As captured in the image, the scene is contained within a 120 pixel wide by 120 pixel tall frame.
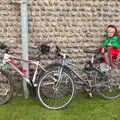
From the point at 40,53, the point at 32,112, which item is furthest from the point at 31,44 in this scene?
the point at 32,112

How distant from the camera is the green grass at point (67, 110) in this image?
5.52 metres

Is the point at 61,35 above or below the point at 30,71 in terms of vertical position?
above

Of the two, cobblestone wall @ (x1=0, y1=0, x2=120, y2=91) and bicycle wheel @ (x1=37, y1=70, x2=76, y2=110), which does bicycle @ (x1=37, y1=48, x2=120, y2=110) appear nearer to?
bicycle wheel @ (x1=37, y1=70, x2=76, y2=110)

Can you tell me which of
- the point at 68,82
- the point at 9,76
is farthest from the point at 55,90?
the point at 9,76

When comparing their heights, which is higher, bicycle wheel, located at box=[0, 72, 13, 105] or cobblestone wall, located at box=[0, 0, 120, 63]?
Answer: cobblestone wall, located at box=[0, 0, 120, 63]

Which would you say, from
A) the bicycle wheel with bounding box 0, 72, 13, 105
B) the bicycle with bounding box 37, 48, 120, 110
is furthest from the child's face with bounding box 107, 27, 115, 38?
the bicycle wheel with bounding box 0, 72, 13, 105

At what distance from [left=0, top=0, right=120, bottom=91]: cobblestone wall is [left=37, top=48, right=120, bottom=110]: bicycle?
0.42 metres

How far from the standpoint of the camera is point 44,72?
5.93 m

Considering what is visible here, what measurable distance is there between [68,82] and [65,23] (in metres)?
1.47

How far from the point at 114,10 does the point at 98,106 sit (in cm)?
235

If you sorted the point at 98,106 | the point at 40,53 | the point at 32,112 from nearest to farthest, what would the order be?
1. the point at 32,112
2. the point at 98,106
3. the point at 40,53

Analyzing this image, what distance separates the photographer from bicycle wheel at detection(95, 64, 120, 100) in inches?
255

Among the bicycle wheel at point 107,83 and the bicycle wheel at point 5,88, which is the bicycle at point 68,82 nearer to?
the bicycle wheel at point 107,83

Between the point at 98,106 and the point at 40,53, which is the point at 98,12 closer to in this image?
the point at 40,53
